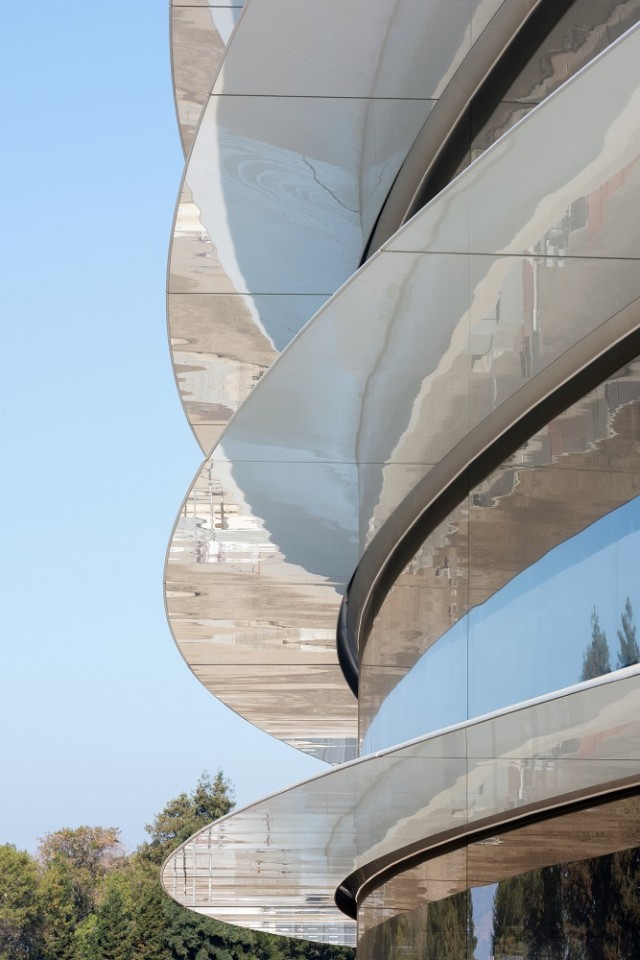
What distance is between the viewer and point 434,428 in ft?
29.6

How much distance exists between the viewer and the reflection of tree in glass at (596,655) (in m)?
6.27

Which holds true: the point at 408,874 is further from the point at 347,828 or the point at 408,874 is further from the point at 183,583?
the point at 183,583

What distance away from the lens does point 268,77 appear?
9297mm

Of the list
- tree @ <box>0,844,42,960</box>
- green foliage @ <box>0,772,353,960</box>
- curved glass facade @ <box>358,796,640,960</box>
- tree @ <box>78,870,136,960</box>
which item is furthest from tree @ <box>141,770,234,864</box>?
curved glass facade @ <box>358,796,640,960</box>

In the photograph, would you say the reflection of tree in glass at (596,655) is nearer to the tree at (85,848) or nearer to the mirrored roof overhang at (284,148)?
the mirrored roof overhang at (284,148)

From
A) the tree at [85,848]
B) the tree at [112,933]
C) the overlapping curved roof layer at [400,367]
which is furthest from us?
the tree at [85,848]

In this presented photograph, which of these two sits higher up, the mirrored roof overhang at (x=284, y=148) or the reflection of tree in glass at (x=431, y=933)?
the mirrored roof overhang at (x=284, y=148)

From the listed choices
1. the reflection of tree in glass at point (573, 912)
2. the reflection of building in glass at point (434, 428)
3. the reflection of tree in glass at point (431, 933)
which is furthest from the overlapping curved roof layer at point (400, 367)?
the reflection of tree in glass at point (431, 933)

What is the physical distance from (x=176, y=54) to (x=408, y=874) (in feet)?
24.8

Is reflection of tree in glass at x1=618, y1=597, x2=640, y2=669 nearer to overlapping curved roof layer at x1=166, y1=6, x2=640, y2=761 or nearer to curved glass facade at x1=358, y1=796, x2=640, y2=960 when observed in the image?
curved glass facade at x1=358, y1=796, x2=640, y2=960

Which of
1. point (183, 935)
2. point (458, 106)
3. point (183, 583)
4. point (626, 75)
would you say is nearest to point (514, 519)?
point (626, 75)

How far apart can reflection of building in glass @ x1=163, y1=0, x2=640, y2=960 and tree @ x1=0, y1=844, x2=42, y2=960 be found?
257 ft

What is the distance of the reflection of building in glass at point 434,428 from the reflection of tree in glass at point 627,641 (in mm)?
20

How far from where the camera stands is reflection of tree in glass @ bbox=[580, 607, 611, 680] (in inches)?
247
